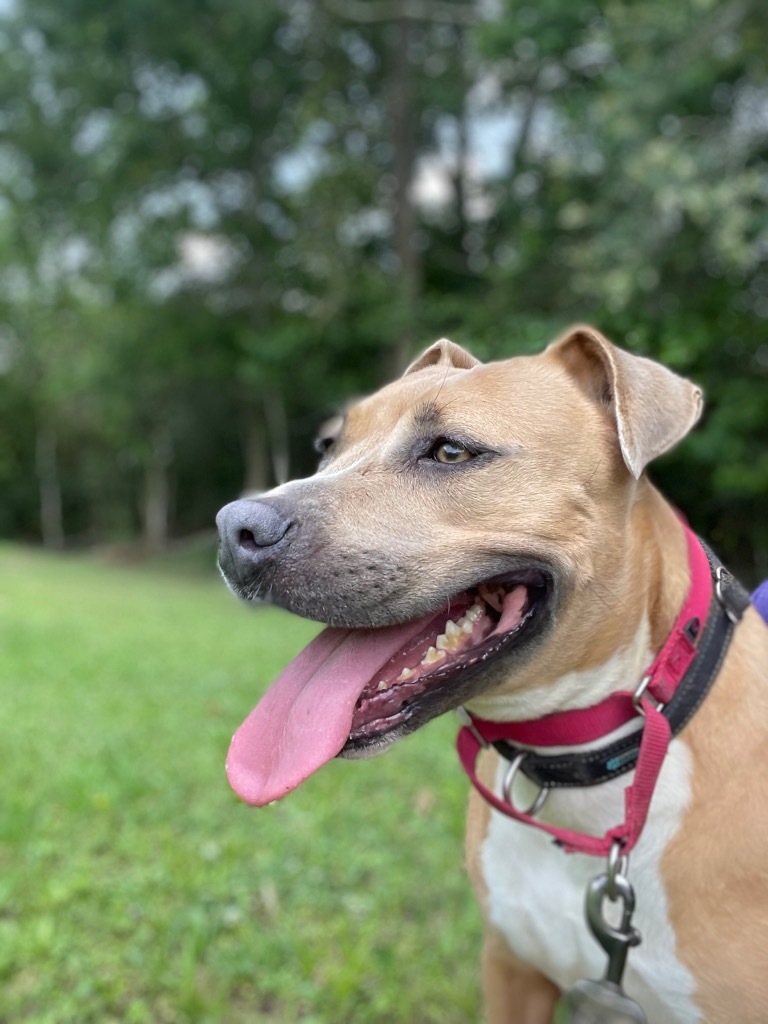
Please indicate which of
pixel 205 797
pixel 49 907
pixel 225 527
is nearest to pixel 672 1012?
pixel 225 527

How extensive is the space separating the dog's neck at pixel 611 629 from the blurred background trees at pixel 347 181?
7847mm

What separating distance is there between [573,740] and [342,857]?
221cm

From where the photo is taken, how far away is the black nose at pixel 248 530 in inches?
75.0

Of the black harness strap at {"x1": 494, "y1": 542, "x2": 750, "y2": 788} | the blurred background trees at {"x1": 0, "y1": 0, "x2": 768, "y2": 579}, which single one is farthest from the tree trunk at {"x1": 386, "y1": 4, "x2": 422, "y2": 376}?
the black harness strap at {"x1": 494, "y1": 542, "x2": 750, "y2": 788}

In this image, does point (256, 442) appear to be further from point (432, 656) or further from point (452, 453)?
point (432, 656)

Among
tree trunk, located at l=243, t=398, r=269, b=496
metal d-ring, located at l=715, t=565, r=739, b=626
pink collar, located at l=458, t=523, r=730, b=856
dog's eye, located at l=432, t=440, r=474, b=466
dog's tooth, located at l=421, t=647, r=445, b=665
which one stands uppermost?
dog's eye, located at l=432, t=440, r=474, b=466

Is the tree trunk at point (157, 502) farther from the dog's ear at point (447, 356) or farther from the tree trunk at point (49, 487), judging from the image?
the dog's ear at point (447, 356)

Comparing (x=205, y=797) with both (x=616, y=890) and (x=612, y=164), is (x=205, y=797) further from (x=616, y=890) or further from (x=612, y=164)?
(x=612, y=164)

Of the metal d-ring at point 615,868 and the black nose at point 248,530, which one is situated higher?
the black nose at point 248,530

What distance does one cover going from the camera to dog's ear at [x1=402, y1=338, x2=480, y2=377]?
269 cm

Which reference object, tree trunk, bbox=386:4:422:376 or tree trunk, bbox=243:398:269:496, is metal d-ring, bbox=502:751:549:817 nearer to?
→ tree trunk, bbox=386:4:422:376

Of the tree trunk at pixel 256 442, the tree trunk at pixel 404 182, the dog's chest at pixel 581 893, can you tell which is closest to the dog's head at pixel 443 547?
the dog's chest at pixel 581 893

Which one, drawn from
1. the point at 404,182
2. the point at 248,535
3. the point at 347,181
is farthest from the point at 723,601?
the point at 347,181

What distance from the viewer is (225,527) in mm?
1912
